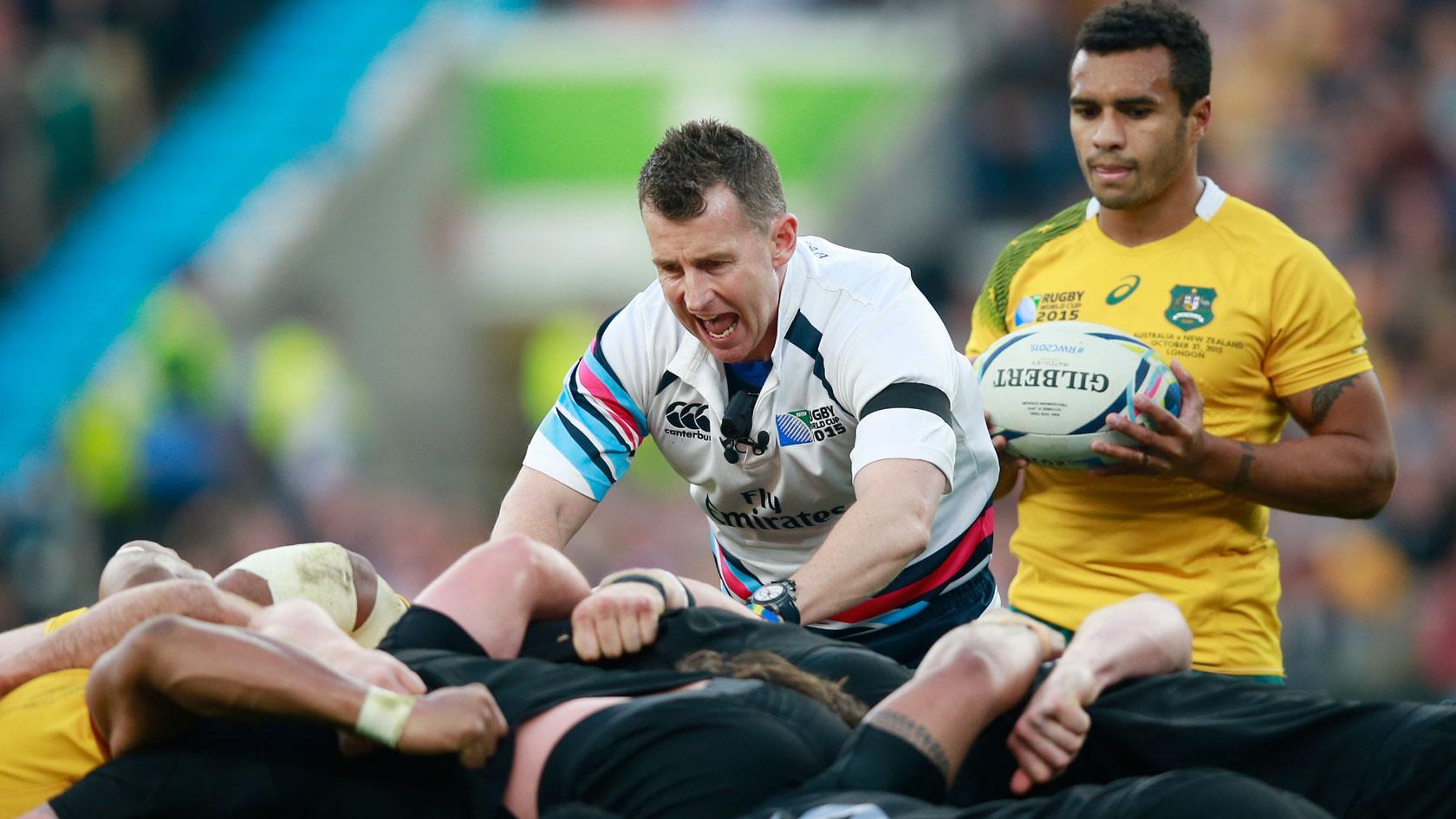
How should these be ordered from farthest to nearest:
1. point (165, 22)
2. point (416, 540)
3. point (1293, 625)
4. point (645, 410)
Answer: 1. point (165, 22)
2. point (416, 540)
3. point (1293, 625)
4. point (645, 410)

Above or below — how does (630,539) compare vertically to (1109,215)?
below

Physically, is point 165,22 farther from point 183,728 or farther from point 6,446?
point 183,728

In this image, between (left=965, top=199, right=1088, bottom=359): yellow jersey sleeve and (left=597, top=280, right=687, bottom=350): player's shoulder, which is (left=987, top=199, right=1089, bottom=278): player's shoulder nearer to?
(left=965, top=199, right=1088, bottom=359): yellow jersey sleeve

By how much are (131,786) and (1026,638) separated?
188 centimetres

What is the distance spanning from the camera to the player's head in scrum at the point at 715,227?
454 cm

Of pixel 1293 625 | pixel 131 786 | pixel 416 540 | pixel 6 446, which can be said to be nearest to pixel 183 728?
pixel 131 786

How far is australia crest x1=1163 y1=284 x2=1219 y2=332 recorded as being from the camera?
15.8 ft

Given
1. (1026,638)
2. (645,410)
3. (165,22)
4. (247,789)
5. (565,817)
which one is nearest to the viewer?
(565,817)

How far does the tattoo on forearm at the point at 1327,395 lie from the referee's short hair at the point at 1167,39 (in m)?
0.80

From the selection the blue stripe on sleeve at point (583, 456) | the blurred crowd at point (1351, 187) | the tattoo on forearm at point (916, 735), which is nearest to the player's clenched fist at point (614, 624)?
the tattoo on forearm at point (916, 735)

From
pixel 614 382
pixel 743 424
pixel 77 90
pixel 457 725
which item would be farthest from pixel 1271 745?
pixel 77 90

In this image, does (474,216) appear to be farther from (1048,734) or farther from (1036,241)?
(1048,734)

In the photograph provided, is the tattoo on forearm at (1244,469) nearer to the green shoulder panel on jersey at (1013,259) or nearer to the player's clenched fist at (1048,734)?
the green shoulder panel on jersey at (1013,259)

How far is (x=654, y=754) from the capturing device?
3.64m
